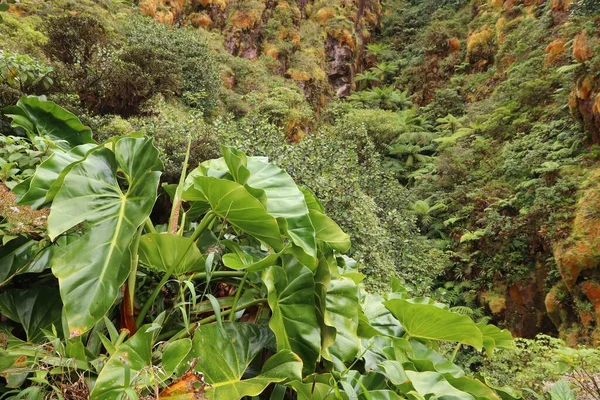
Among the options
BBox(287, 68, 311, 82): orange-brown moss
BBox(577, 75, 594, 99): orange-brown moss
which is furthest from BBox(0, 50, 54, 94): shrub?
Answer: BBox(287, 68, 311, 82): orange-brown moss

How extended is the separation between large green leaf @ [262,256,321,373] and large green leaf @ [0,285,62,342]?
541 mm

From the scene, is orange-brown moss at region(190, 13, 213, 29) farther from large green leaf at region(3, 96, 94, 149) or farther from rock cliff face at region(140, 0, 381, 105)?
large green leaf at region(3, 96, 94, 149)

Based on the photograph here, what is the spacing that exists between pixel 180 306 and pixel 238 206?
289 mm

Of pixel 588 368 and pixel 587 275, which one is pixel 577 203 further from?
pixel 588 368

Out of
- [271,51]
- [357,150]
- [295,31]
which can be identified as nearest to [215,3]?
[271,51]

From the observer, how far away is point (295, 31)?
13.0 meters

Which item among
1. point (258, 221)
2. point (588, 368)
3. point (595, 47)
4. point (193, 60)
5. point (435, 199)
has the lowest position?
point (435, 199)

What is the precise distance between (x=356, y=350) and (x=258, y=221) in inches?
17.2

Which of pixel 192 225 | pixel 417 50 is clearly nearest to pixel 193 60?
pixel 192 225

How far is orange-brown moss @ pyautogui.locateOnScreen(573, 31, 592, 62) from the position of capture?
21.0ft

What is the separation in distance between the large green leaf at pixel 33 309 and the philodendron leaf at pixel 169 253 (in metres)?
0.23

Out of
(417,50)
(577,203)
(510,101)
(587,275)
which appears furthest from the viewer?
(417,50)

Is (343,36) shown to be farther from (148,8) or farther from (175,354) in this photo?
(175,354)

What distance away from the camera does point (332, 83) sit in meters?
14.1
